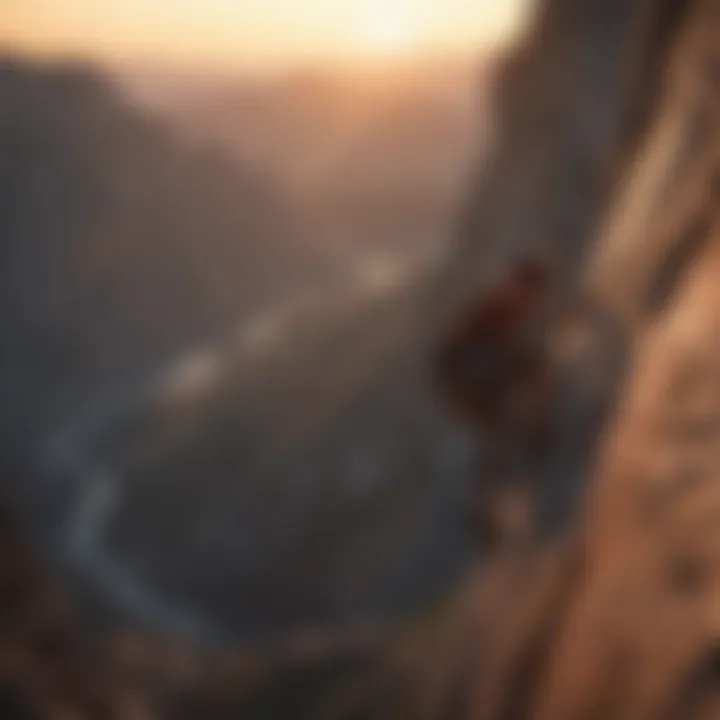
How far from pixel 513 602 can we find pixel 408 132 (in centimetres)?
34

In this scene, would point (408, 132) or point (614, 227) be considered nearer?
point (614, 227)

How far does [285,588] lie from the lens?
666mm

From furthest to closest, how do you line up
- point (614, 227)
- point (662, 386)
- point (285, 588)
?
point (285, 588) < point (614, 227) < point (662, 386)

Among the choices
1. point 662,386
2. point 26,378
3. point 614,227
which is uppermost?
point 26,378

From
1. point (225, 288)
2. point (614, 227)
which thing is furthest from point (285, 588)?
point (614, 227)

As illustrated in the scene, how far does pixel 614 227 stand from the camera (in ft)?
1.83

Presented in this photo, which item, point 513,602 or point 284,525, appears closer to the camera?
Answer: point 513,602

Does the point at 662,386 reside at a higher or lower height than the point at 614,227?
lower

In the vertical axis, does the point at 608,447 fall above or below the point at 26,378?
below

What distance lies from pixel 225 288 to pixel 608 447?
0.31 metres

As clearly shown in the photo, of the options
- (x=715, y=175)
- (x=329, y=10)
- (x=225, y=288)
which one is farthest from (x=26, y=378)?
(x=715, y=175)

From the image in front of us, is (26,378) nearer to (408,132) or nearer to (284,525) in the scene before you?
(284,525)

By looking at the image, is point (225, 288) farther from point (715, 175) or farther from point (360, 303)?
point (715, 175)

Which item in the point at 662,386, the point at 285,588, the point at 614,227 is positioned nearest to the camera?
the point at 662,386
